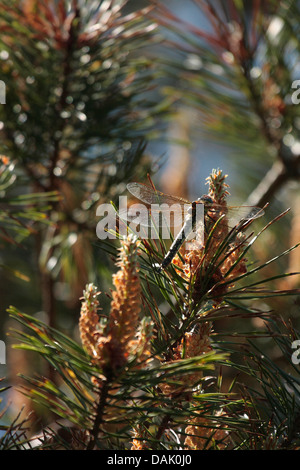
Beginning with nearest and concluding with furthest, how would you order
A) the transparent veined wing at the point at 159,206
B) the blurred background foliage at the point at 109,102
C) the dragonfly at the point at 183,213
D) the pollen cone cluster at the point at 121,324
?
the pollen cone cluster at the point at 121,324 < the dragonfly at the point at 183,213 < the transparent veined wing at the point at 159,206 < the blurred background foliage at the point at 109,102

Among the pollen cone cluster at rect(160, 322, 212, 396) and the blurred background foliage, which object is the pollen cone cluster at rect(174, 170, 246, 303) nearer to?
the pollen cone cluster at rect(160, 322, 212, 396)

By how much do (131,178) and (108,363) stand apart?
614 millimetres

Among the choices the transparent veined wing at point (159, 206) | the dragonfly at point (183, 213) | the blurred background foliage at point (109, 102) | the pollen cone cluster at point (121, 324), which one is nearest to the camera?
the pollen cone cluster at point (121, 324)

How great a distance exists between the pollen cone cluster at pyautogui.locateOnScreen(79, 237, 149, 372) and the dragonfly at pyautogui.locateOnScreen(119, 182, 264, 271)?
89 millimetres

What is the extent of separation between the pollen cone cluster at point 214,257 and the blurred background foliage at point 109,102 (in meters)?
0.36

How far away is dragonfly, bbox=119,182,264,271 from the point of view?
0.61 meters

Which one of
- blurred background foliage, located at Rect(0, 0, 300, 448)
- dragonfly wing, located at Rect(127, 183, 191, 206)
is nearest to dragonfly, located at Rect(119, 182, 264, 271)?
dragonfly wing, located at Rect(127, 183, 191, 206)

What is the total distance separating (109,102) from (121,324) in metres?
0.68

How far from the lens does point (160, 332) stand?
0.62 meters

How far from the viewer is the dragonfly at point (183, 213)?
1.99ft

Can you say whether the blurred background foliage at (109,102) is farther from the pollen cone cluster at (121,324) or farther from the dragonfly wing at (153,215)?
the pollen cone cluster at (121,324)

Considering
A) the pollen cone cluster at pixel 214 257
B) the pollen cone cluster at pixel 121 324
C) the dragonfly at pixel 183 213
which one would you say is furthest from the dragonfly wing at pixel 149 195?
the pollen cone cluster at pixel 121 324

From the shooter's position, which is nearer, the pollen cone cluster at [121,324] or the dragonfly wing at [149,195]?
the pollen cone cluster at [121,324]

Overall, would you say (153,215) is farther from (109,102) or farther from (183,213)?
(109,102)
